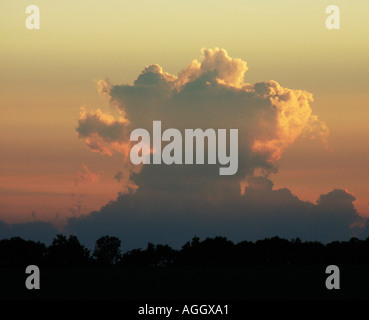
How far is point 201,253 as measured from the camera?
575 ft

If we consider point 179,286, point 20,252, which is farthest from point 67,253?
point 179,286

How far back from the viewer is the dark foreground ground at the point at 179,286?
337ft

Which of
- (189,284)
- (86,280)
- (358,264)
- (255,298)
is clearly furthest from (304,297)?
(358,264)

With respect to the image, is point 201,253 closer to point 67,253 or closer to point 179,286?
point 67,253

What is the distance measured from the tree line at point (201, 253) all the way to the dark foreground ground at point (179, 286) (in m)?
40.4

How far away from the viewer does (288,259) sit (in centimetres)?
16662

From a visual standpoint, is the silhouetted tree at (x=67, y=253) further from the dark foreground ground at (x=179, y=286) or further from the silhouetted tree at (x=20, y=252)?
the dark foreground ground at (x=179, y=286)

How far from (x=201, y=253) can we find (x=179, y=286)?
228 ft

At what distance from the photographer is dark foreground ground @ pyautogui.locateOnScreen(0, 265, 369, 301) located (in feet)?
337

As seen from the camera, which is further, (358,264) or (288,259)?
(288,259)
